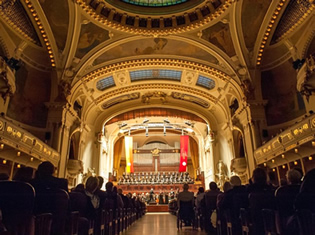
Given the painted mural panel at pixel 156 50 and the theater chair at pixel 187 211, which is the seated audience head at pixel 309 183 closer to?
the theater chair at pixel 187 211

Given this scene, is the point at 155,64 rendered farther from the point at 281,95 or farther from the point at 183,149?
the point at 183,149

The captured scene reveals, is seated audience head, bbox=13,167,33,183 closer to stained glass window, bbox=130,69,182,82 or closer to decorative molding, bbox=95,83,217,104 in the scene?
stained glass window, bbox=130,69,182,82

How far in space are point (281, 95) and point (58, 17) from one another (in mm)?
11716

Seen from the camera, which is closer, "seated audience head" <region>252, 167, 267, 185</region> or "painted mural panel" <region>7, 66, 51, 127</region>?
"seated audience head" <region>252, 167, 267, 185</region>

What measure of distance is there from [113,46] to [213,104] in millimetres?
7942

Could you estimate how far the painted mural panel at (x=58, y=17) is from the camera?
11.5 m

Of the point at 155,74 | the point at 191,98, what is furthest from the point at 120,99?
the point at 191,98

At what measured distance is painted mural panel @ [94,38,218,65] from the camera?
13977 millimetres

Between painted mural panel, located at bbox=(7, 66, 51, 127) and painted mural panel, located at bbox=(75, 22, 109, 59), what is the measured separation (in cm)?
239

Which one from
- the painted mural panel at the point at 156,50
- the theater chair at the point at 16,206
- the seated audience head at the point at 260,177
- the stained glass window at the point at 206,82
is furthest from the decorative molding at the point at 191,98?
the theater chair at the point at 16,206

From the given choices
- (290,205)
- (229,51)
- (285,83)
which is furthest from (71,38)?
(290,205)

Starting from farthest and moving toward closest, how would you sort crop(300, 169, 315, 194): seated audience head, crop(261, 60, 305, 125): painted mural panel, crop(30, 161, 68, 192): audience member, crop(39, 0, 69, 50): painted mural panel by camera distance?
crop(261, 60, 305, 125): painted mural panel
crop(39, 0, 69, 50): painted mural panel
crop(30, 161, 68, 192): audience member
crop(300, 169, 315, 194): seated audience head

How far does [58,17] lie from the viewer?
12.1 m

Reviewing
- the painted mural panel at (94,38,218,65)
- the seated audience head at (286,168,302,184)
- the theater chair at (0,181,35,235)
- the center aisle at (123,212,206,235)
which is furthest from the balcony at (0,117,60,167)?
the seated audience head at (286,168,302,184)
